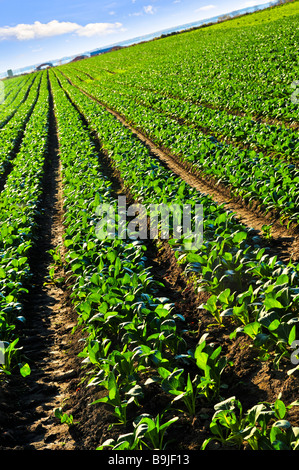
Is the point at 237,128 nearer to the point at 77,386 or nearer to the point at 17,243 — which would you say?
the point at 17,243

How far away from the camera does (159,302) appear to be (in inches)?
193

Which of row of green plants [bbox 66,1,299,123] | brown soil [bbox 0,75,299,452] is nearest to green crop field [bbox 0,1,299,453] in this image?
brown soil [bbox 0,75,299,452]

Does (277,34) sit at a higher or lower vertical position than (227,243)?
higher

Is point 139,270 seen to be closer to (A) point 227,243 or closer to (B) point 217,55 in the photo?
(A) point 227,243

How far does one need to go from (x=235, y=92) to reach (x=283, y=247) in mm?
13439

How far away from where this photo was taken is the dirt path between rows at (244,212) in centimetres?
639

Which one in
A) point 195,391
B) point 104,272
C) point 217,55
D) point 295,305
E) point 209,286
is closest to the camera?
point 195,391

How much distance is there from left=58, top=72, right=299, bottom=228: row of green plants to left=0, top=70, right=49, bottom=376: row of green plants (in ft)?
15.8

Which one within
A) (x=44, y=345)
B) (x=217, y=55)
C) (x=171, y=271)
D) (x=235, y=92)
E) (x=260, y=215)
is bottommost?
(x=44, y=345)

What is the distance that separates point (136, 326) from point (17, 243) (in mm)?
4438

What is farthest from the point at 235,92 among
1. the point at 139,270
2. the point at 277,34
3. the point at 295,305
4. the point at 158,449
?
the point at 277,34

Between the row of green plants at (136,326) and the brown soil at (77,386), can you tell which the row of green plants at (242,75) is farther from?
the brown soil at (77,386)

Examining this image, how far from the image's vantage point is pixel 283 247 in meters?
6.45

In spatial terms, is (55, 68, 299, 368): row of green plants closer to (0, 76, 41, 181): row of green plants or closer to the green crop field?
the green crop field
